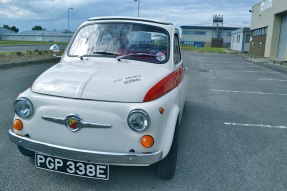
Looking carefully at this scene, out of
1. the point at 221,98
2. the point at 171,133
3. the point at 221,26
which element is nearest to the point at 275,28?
the point at 221,98

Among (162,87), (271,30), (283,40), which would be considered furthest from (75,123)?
(271,30)

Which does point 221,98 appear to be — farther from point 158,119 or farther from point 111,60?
point 158,119

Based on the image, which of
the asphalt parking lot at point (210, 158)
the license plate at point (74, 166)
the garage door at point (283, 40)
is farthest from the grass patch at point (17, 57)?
the garage door at point (283, 40)

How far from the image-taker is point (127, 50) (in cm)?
346

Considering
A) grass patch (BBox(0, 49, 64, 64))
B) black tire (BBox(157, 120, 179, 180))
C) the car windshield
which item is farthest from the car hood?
grass patch (BBox(0, 49, 64, 64))

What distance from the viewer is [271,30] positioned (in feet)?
71.0

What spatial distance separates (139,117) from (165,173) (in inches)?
34.2

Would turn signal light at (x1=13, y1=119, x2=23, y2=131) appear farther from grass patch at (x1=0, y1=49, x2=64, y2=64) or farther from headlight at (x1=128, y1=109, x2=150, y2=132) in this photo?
grass patch at (x1=0, y1=49, x2=64, y2=64)

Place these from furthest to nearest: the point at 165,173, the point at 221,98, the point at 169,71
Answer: the point at 221,98 < the point at 169,71 < the point at 165,173

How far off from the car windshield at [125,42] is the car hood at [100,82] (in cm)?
34

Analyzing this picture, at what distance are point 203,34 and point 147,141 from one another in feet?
246

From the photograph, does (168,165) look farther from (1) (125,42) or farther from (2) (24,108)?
(1) (125,42)

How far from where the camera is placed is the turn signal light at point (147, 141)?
7.73 feet

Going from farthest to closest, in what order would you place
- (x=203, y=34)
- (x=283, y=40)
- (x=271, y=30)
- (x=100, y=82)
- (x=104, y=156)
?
(x=203, y=34), (x=271, y=30), (x=283, y=40), (x=100, y=82), (x=104, y=156)
